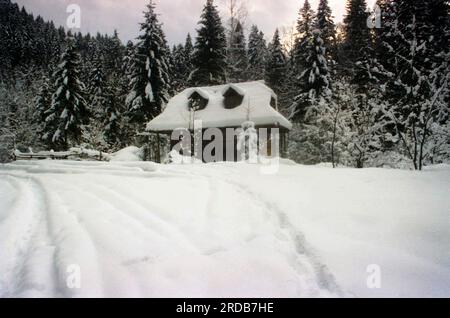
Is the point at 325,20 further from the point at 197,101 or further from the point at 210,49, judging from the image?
the point at 197,101

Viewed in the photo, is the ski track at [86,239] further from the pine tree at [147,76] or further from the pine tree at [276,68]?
the pine tree at [276,68]

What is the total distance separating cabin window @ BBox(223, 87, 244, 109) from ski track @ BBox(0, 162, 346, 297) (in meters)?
17.5

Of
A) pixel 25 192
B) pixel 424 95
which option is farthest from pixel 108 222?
pixel 424 95

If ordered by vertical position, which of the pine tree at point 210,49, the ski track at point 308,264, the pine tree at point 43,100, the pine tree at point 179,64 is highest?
the pine tree at point 179,64

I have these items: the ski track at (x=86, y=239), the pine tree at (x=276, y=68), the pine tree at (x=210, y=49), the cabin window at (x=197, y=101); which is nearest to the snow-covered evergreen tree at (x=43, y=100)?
the pine tree at (x=210, y=49)

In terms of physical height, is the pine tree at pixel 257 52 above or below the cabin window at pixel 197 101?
above

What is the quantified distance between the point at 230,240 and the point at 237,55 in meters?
37.5

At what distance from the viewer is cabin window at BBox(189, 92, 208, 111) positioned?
24453 mm

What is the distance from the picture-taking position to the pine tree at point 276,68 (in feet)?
137

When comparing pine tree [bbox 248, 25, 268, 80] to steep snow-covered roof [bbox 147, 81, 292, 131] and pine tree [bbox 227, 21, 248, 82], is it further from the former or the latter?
steep snow-covered roof [bbox 147, 81, 292, 131]

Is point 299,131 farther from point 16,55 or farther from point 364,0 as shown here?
point 16,55

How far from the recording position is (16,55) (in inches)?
3248

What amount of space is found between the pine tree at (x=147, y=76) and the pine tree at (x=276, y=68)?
18.3 metres
